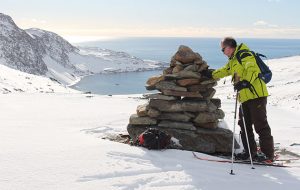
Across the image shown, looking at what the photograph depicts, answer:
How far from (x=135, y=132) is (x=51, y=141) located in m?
2.91

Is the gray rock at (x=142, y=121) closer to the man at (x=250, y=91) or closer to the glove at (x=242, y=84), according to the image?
the man at (x=250, y=91)

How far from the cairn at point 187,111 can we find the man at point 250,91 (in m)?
1.49

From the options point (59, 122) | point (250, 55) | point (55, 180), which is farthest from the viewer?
point (59, 122)

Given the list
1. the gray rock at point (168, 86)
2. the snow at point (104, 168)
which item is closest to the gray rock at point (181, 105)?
the gray rock at point (168, 86)

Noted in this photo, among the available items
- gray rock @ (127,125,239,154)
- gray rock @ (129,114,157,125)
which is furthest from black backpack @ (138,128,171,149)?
gray rock @ (129,114,157,125)

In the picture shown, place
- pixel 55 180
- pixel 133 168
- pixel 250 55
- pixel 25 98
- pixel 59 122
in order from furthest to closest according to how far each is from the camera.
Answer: pixel 25 98, pixel 59 122, pixel 250 55, pixel 133 168, pixel 55 180

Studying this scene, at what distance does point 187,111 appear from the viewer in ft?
37.6

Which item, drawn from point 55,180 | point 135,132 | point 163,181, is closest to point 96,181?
point 55,180

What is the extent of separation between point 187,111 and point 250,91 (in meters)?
2.49

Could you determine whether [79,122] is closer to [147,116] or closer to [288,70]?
[147,116]

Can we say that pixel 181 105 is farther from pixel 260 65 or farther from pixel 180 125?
pixel 260 65

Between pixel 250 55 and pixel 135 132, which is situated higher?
pixel 250 55

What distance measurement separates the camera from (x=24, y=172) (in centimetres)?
698

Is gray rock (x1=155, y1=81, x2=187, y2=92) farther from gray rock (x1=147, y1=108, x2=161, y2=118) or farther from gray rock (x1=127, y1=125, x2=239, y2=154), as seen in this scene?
gray rock (x1=127, y1=125, x2=239, y2=154)
